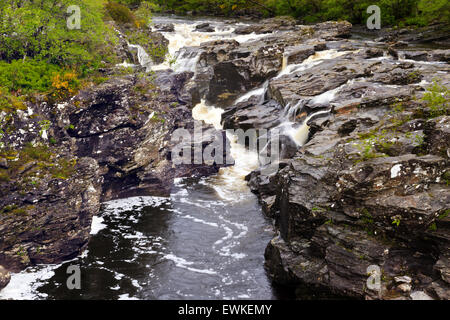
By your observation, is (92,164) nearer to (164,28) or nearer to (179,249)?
(179,249)

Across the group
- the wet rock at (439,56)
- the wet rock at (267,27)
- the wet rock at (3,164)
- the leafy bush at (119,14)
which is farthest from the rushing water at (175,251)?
the wet rock at (267,27)

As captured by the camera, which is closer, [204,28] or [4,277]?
[4,277]

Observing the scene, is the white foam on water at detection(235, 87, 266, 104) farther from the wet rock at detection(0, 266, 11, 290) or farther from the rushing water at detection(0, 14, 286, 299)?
the wet rock at detection(0, 266, 11, 290)

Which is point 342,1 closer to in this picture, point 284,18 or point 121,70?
point 284,18

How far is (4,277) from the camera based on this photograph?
678 inches

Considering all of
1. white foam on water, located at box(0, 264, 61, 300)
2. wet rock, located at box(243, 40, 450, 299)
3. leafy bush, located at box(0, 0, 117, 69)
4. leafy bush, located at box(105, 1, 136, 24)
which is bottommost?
white foam on water, located at box(0, 264, 61, 300)

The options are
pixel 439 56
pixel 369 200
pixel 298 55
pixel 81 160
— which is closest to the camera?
pixel 369 200

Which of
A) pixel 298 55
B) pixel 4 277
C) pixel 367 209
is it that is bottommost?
pixel 4 277

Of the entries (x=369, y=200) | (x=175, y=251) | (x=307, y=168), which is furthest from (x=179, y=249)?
(x=369, y=200)

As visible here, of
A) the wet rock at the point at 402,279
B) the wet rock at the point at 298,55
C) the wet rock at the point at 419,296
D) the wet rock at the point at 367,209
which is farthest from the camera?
the wet rock at the point at 298,55

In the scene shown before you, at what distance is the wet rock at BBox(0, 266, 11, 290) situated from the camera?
17078 mm

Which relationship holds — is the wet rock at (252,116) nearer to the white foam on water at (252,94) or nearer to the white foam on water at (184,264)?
the white foam on water at (252,94)

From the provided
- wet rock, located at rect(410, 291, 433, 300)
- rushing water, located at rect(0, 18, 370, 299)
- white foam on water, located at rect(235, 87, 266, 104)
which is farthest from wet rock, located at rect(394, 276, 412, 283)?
white foam on water, located at rect(235, 87, 266, 104)

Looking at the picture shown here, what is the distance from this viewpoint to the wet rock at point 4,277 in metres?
17.1
